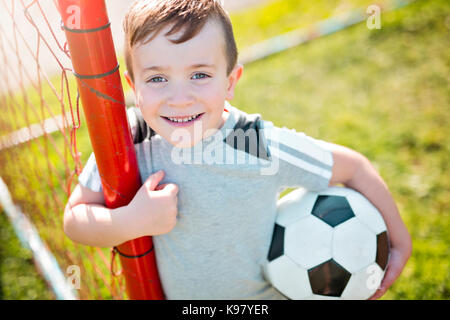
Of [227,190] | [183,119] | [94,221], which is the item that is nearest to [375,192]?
[227,190]

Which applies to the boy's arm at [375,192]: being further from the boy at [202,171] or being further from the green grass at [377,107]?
the green grass at [377,107]

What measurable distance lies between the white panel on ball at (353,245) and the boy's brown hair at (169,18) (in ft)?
2.69

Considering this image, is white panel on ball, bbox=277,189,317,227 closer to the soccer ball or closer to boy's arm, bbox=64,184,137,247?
the soccer ball

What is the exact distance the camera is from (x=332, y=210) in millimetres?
1628

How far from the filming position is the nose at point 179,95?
1.31 metres

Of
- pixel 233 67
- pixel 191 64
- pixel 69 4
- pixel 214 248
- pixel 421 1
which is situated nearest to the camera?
pixel 69 4

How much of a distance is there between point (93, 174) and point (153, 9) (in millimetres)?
598

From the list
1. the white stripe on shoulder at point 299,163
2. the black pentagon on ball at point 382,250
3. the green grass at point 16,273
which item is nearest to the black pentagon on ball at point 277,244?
the white stripe on shoulder at point 299,163

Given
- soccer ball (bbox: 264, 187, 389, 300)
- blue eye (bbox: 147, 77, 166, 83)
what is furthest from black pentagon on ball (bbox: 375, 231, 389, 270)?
blue eye (bbox: 147, 77, 166, 83)

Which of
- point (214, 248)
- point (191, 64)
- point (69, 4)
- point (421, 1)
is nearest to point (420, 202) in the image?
point (214, 248)

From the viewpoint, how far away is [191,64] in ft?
4.23

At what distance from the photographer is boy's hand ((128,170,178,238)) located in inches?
54.5

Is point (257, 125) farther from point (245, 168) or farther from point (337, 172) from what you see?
point (337, 172)

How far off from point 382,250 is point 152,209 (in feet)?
2.96
